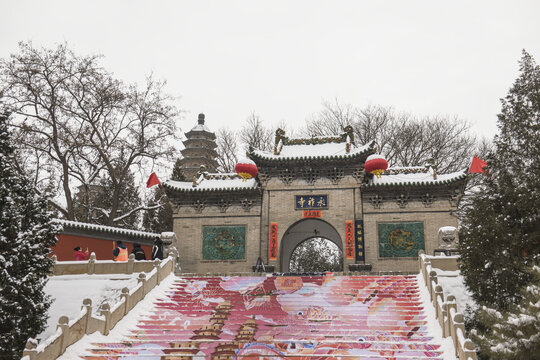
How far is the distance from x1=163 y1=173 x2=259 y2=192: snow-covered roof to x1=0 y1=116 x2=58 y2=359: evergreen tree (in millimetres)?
7683

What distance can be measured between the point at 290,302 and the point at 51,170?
1281 centimetres

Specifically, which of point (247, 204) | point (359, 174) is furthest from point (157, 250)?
point (359, 174)

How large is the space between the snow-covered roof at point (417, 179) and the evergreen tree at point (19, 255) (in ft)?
32.5

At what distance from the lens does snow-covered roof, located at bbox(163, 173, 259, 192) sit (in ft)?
54.1

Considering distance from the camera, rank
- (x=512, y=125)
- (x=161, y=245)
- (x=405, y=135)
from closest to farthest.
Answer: (x=512, y=125) → (x=161, y=245) → (x=405, y=135)

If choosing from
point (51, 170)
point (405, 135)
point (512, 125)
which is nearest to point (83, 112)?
point (51, 170)

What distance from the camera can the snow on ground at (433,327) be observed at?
7.20 meters

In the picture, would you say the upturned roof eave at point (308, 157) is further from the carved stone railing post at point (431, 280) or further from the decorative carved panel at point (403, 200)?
the carved stone railing post at point (431, 280)

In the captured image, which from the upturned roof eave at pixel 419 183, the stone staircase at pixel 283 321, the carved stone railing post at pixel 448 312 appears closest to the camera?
the carved stone railing post at pixel 448 312

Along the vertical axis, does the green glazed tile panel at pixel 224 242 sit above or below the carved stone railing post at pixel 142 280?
above

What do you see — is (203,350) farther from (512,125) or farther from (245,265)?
(245,265)

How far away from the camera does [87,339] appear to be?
8102 millimetres

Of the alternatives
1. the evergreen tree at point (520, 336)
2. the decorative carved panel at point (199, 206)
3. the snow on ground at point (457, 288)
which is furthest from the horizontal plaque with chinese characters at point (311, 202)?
the evergreen tree at point (520, 336)

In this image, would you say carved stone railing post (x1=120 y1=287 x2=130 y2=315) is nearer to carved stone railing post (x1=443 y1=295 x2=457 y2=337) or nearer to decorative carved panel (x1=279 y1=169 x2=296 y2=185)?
→ carved stone railing post (x1=443 y1=295 x2=457 y2=337)
